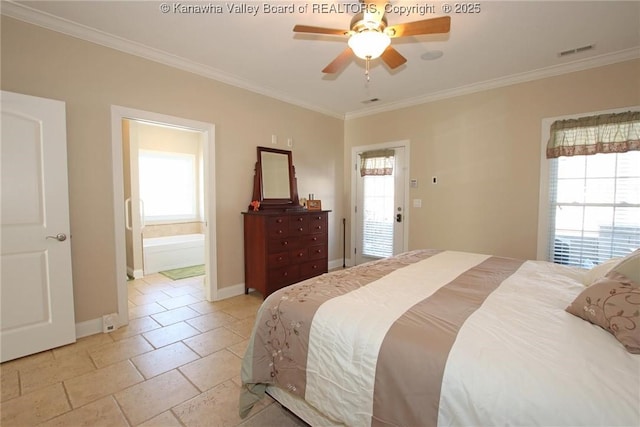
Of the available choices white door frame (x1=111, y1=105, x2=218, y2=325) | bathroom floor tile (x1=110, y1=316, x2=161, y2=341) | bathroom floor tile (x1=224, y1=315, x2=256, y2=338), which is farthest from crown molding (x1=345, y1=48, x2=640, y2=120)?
bathroom floor tile (x1=110, y1=316, x2=161, y2=341)

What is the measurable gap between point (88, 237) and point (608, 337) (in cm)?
361

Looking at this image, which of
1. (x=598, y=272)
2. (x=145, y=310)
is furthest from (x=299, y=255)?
(x=598, y=272)

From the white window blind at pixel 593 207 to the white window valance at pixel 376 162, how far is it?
2011 mm

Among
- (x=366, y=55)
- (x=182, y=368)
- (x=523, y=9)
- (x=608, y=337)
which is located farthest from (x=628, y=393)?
(x=523, y=9)

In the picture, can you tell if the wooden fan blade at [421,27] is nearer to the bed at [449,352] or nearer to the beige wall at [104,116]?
the bed at [449,352]

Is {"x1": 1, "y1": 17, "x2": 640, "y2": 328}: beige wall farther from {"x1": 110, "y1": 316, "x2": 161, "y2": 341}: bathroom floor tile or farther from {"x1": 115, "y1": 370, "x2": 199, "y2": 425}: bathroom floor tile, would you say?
{"x1": 115, "y1": 370, "x2": 199, "y2": 425}: bathroom floor tile

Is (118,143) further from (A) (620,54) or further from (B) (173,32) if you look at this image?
(A) (620,54)

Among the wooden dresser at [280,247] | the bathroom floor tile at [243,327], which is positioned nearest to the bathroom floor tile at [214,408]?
the bathroom floor tile at [243,327]

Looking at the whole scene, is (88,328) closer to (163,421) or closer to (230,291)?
(230,291)

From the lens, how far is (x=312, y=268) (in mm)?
4133

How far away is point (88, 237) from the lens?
2695 millimetres

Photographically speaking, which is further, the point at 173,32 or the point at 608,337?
the point at 173,32

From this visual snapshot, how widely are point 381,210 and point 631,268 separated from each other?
3442mm

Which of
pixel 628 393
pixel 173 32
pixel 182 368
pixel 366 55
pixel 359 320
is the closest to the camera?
pixel 628 393
